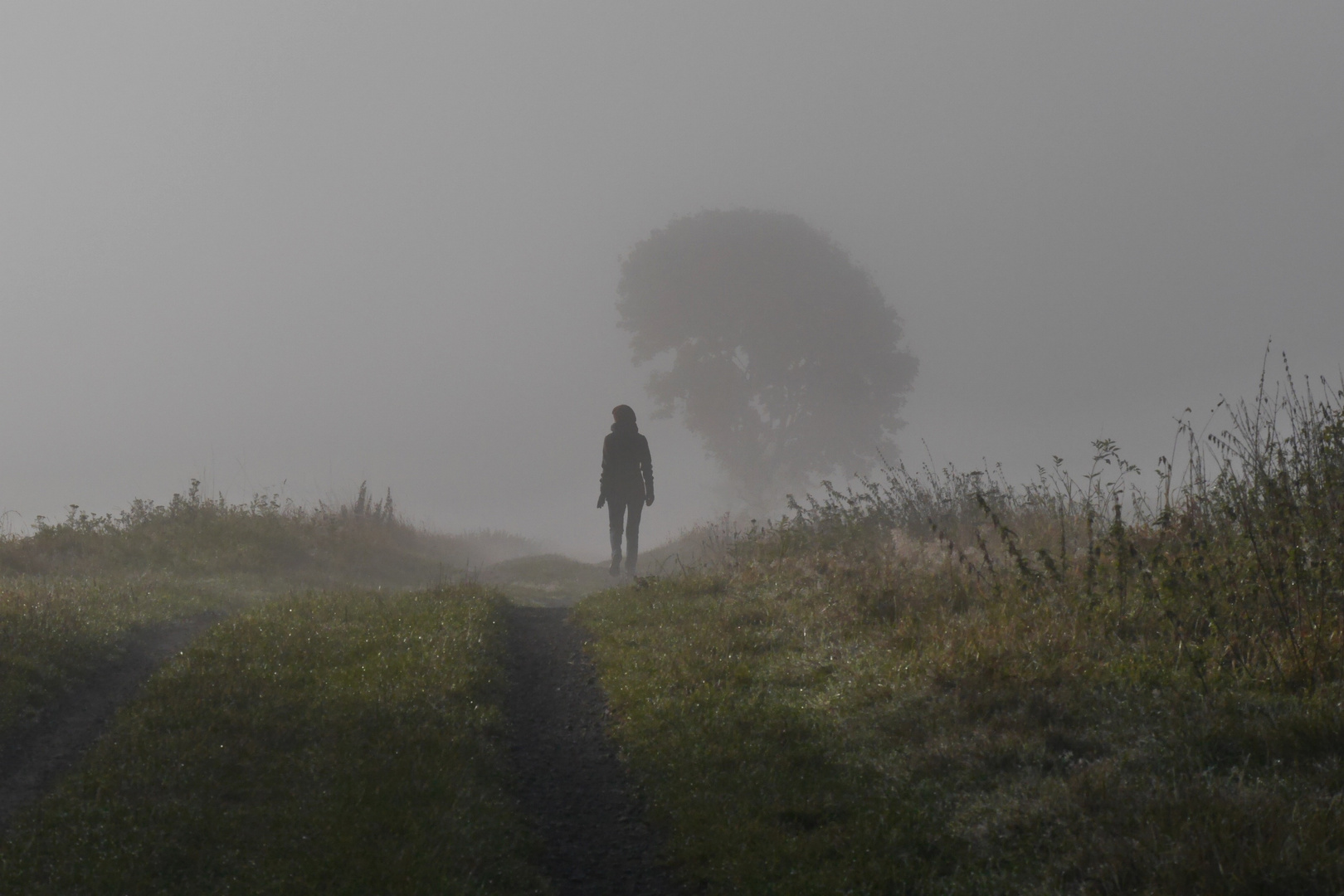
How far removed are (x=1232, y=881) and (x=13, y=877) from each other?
19.3 ft

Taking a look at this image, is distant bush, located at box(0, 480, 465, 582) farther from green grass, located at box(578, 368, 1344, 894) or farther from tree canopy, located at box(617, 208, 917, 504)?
tree canopy, located at box(617, 208, 917, 504)

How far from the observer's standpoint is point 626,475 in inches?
753

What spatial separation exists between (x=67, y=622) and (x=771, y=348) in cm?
3891

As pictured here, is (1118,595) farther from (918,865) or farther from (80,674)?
(80,674)

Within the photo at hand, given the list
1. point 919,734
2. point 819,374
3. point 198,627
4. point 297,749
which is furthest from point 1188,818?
point 819,374

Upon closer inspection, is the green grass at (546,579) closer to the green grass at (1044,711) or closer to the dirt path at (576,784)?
the dirt path at (576,784)

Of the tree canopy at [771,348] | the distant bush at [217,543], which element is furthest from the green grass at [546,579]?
the tree canopy at [771,348]

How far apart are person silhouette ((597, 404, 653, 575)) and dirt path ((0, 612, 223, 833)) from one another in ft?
33.9

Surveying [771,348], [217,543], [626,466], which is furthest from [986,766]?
[771,348]

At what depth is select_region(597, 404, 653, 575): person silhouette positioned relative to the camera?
19.0m

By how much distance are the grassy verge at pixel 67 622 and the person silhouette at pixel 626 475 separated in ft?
26.1

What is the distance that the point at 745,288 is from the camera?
46.5 m

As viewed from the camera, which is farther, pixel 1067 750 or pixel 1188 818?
pixel 1067 750

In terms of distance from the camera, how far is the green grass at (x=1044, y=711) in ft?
14.7
